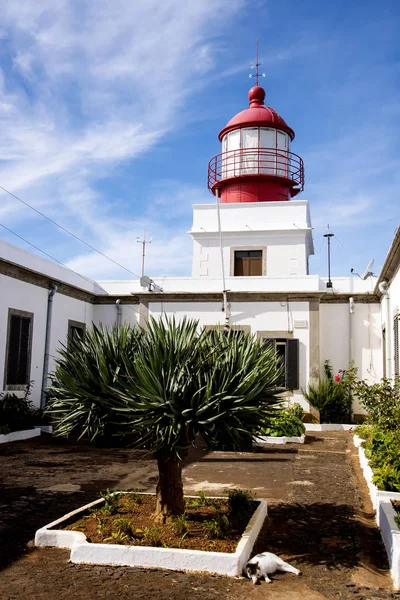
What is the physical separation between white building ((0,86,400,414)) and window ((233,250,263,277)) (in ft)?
0.12

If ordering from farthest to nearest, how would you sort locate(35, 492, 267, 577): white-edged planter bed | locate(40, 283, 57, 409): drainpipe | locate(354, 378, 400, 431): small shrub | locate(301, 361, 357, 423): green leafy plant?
1. locate(301, 361, 357, 423): green leafy plant
2. locate(40, 283, 57, 409): drainpipe
3. locate(354, 378, 400, 431): small shrub
4. locate(35, 492, 267, 577): white-edged planter bed

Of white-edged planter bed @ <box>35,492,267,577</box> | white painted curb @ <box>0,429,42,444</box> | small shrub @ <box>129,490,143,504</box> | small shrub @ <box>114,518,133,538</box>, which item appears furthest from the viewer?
white painted curb @ <box>0,429,42,444</box>

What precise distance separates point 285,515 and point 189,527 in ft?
5.38

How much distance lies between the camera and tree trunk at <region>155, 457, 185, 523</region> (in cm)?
588

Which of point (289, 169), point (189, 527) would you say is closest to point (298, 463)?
point (189, 527)

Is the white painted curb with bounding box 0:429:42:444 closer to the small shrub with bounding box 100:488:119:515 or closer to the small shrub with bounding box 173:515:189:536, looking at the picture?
the small shrub with bounding box 100:488:119:515

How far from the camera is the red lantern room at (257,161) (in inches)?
789

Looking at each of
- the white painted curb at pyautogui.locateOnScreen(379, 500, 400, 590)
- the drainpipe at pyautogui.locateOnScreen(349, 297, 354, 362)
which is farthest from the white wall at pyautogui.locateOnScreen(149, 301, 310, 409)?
the white painted curb at pyautogui.locateOnScreen(379, 500, 400, 590)

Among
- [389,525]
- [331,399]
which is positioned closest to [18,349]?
[331,399]

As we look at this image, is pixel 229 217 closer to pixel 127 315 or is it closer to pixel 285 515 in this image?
pixel 127 315

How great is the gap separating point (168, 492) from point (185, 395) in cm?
124

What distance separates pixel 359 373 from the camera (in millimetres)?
16906

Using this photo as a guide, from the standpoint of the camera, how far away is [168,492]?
5.89 m

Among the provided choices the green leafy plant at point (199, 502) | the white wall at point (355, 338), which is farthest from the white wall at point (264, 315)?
the green leafy plant at point (199, 502)
